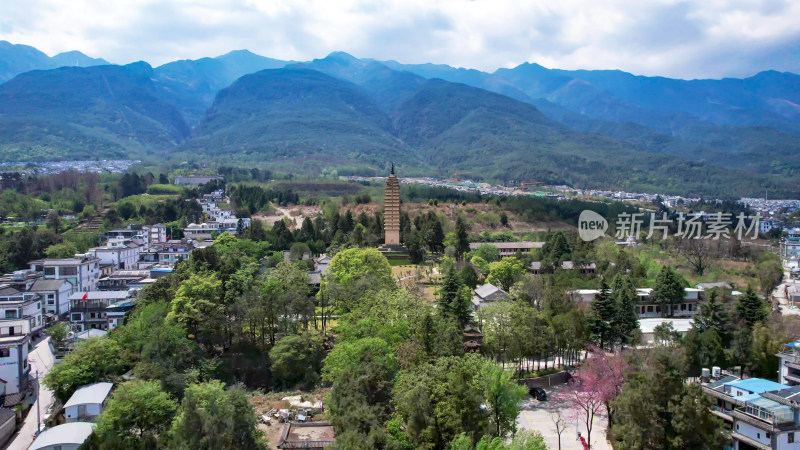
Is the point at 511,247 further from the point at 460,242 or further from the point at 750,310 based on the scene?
the point at 750,310

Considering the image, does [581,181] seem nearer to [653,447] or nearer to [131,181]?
[131,181]

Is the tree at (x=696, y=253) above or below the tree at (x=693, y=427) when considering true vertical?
above

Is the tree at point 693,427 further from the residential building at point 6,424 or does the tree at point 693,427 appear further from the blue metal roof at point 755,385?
the residential building at point 6,424

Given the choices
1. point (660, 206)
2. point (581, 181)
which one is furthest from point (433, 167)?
point (660, 206)

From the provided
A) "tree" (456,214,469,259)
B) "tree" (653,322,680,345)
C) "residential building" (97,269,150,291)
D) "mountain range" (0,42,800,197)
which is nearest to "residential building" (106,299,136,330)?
"residential building" (97,269,150,291)

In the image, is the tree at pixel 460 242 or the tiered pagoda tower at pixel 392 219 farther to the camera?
the tiered pagoda tower at pixel 392 219

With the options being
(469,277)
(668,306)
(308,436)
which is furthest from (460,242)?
(308,436)

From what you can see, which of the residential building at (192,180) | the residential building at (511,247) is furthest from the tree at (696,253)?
the residential building at (192,180)
